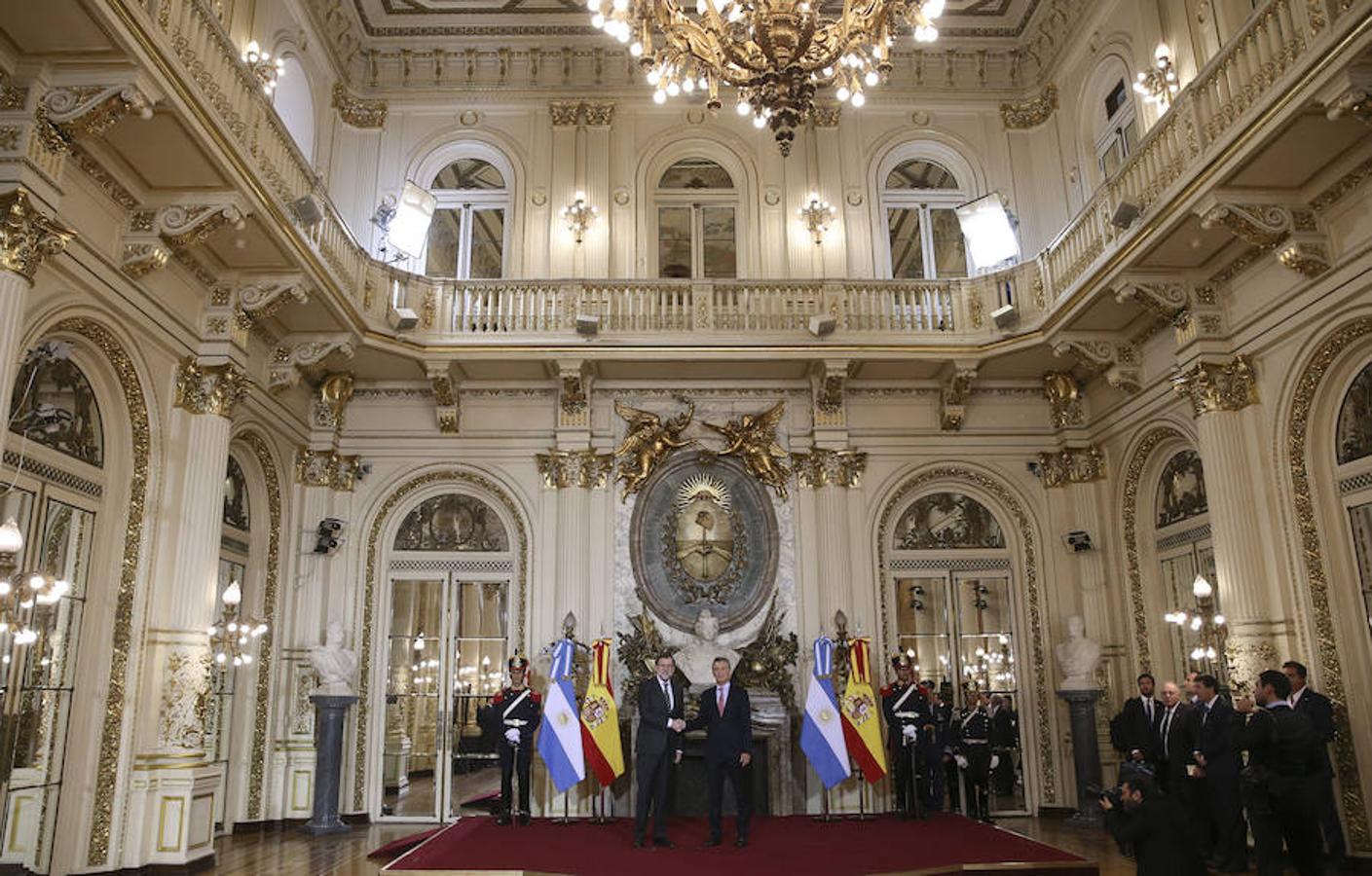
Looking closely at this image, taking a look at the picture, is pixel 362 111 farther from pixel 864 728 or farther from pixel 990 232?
pixel 864 728

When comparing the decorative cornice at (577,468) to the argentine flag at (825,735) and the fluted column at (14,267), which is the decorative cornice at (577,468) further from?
the fluted column at (14,267)

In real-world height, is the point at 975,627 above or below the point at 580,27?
below

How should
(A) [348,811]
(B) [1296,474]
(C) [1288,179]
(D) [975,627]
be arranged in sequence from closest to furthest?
1. (C) [1288,179]
2. (B) [1296,474]
3. (A) [348,811]
4. (D) [975,627]

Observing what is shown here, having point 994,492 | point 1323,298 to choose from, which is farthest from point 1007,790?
point 1323,298

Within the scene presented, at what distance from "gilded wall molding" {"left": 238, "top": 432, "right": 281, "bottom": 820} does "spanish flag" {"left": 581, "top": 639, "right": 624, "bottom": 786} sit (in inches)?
142

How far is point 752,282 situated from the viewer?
12.2m

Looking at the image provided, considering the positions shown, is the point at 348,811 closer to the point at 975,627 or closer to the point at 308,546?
the point at 308,546

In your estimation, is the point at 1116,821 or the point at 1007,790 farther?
the point at 1007,790

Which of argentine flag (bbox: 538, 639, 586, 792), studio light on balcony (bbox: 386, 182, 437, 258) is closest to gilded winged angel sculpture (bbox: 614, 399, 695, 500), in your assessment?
argentine flag (bbox: 538, 639, 586, 792)

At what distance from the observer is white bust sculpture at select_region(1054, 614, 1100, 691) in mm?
11172

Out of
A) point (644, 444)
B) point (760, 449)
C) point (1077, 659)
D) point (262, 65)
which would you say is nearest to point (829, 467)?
point (760, 449)

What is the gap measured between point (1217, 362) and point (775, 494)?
5.12 m

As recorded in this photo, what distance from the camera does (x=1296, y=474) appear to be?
8625mm

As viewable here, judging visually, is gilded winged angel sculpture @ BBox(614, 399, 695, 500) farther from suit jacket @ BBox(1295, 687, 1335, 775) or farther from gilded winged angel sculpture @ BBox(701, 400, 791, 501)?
suit jacket @ BBox(1295, 687, 1335, 775)
